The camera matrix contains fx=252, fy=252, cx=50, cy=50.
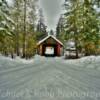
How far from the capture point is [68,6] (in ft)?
138

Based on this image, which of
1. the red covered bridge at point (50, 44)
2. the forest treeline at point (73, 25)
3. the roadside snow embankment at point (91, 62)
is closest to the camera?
the roadside snow embankment at point (91, 62)

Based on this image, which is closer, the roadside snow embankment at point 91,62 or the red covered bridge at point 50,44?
the roadside snow embankment at point 91,62

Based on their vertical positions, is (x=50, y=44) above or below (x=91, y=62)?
above

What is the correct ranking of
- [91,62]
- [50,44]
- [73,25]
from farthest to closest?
1. [50,44]
2. [73,25]
3. [91,62]

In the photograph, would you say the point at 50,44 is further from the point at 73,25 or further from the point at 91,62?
the point at 91,62

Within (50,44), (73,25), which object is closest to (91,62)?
(73,25)

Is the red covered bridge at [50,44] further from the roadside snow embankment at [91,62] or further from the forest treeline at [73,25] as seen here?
the roadside snow embankment at [91,62]

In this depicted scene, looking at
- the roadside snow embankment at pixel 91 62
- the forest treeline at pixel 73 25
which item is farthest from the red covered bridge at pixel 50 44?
the roadside snow embankment at pixel 91 62

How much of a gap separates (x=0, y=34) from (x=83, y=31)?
1841cm

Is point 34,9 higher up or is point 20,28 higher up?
point 34,9

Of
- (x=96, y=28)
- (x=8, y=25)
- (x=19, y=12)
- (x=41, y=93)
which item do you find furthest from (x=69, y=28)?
(x=41, y=93)

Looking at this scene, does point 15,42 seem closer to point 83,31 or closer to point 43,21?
point 83,31

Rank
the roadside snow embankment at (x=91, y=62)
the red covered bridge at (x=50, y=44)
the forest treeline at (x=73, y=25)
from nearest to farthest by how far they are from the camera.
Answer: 1. the roadside snow embankment at (x=91, y=62)
2. the forest treeline at (x=73, y=25)
3. the red covered bridge at (x=50, y=44)

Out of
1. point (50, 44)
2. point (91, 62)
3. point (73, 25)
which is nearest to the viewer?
point (91, 62)
